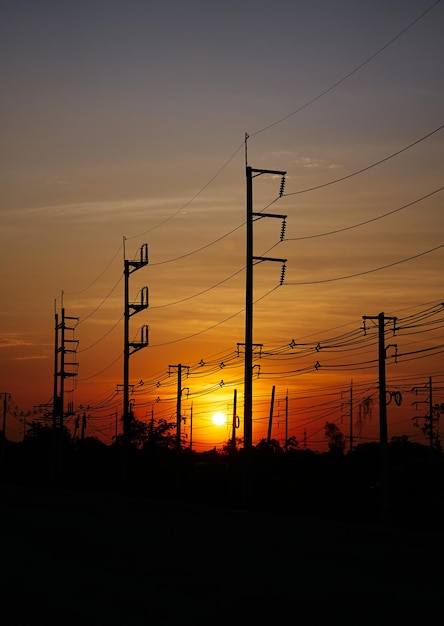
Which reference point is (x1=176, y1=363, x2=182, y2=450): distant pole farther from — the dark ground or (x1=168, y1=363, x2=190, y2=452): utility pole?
the dark ground

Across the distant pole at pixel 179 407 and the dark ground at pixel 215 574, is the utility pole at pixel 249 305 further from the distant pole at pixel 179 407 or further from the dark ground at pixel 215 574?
the distant pole at pixel 179 407

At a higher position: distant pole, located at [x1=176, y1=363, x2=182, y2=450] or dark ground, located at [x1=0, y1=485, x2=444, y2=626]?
distant pole, located at [x1=176, y1=363, x2=182, y2=450]

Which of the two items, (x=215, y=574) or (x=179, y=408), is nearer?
(x=215, y=574)

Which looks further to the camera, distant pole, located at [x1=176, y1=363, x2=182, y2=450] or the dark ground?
distant pole, located at [x1=176, y1=363, x2=182, y2=450]

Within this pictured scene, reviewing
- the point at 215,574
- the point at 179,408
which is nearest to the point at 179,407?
the point at 179,408

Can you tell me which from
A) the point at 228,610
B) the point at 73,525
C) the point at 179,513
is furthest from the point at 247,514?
the point at 228,610

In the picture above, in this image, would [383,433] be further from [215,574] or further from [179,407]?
[179,407]

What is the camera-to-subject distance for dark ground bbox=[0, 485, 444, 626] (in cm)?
1517

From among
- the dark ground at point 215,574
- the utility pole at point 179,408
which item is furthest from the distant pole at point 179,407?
the dark ground at point 215,574

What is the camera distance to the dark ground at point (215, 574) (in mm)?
15172

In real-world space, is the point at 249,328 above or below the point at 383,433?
above

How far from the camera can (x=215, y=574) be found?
20406 mm

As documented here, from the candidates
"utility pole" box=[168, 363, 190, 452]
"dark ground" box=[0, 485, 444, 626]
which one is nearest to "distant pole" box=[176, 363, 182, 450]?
"utility pole" box=[168, 363, 190, 452]

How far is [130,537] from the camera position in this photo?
30219 millimetres
